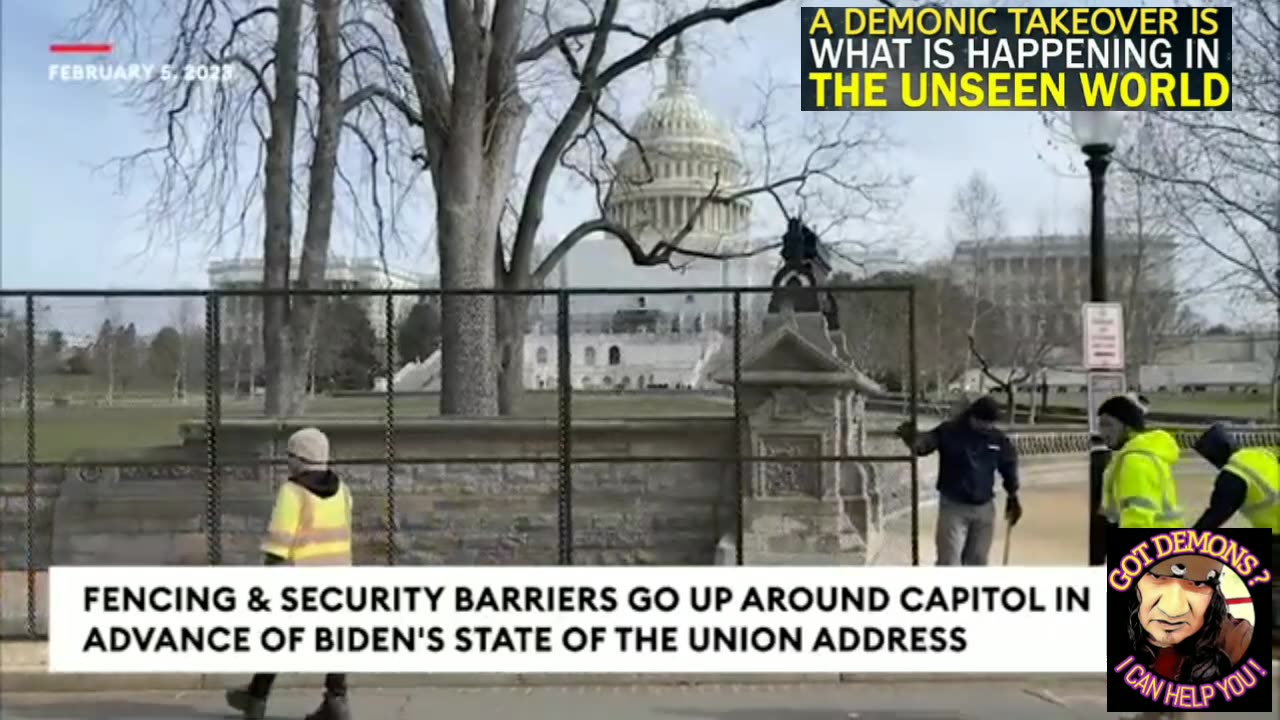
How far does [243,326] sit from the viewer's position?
1138 cm

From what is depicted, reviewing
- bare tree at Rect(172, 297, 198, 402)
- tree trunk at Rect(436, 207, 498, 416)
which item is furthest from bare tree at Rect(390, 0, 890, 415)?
bare tree at Rect(172, 297, 198, 402)

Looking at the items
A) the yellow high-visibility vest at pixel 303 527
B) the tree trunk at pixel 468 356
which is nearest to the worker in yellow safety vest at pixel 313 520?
the yellow high-visibility vest at pixel 303 527

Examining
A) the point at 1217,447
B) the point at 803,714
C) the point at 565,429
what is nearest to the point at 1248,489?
the point at 1217,447

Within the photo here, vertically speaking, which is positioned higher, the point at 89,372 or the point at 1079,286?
the point at 1079,286

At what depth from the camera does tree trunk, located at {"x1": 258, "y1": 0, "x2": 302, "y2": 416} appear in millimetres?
13578

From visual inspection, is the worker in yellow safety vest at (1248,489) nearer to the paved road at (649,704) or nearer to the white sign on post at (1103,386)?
the paved road at (649,704)

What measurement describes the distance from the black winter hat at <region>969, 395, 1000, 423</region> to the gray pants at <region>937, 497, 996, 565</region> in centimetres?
62

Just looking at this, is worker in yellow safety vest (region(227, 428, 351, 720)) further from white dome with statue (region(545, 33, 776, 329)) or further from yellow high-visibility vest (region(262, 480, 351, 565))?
white dome with statue (region(545, 33, 776, 329))

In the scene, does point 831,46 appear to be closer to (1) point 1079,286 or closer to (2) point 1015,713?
(2) point 1015,713

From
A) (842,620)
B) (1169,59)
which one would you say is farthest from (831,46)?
(842,620)

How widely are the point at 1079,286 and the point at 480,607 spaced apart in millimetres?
18171

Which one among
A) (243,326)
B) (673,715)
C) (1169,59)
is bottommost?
(673,715)

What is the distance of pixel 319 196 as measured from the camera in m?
15.8

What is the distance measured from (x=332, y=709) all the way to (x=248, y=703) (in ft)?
1.76
